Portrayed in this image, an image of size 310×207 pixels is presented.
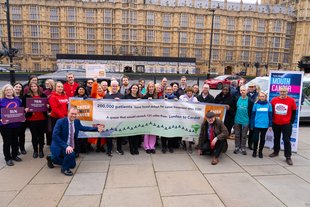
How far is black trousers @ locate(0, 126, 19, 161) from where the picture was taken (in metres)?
4.80

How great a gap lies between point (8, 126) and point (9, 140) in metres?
0.30

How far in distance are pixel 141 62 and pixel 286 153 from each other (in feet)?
146

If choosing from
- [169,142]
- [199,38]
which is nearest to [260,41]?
[199,38]

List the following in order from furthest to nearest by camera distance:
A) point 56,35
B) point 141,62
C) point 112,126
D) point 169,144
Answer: point 56,35 < point 141,62 < point 169,144 < point 112,126

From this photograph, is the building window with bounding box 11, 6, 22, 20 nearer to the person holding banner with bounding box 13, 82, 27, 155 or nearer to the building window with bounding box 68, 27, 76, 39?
the building window with bounding box 68, 27, 76, 39

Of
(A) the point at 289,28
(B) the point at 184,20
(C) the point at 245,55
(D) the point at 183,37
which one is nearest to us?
(B) the point at 184,20

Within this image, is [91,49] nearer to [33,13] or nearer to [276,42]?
[33,13]

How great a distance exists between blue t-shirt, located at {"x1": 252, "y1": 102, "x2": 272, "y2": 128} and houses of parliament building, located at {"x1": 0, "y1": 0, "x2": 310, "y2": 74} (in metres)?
46.7

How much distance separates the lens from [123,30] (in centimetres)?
5250

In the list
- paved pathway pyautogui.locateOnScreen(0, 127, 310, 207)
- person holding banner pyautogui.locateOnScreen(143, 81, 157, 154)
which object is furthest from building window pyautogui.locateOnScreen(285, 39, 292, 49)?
person holding banner pyautogui.locateOnScreen(143, 81, 157, 154)

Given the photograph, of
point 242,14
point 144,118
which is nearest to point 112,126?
point 144,118

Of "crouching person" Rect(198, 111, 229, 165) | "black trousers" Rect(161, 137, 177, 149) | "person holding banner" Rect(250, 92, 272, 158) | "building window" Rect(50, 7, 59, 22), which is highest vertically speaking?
"building window" Rect(50, 7, 59, 22)

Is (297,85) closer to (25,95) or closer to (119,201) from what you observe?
(119,201)

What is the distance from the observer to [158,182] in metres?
4.26
